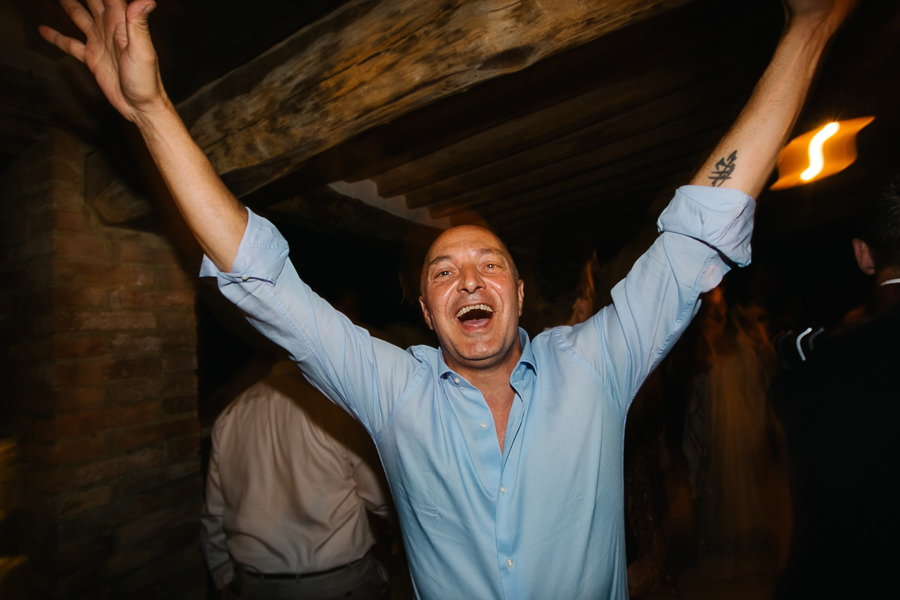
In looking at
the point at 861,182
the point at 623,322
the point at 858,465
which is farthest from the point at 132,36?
the point at 861,182

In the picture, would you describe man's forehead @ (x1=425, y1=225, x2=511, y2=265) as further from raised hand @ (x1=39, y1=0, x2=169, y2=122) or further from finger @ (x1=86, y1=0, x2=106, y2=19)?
finger @ (x1=86, y1=0, x2=106, y2=19)

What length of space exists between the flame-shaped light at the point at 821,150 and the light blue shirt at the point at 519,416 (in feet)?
8.69

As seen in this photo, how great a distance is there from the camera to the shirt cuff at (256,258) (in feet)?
4.01

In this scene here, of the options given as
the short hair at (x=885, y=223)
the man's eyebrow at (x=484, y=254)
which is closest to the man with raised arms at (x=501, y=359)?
the man's eyebrow at (x=484, y=254)

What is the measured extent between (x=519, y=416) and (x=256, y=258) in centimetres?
97

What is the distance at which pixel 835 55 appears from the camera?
207 centimetres

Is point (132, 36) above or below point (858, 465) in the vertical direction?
above

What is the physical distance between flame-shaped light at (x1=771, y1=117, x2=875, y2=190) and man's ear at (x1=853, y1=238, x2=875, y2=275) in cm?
165

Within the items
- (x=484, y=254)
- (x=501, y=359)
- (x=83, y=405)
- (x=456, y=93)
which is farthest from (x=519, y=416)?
(x=83, y=405)

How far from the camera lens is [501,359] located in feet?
5.14

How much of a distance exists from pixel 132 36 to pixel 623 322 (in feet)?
5.34

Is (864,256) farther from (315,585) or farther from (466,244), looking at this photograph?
(315,585)

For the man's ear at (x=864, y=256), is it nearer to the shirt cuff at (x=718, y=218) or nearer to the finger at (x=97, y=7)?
the shirt cuff at (x=718, y=218)

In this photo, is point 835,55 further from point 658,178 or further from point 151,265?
point 151,265
